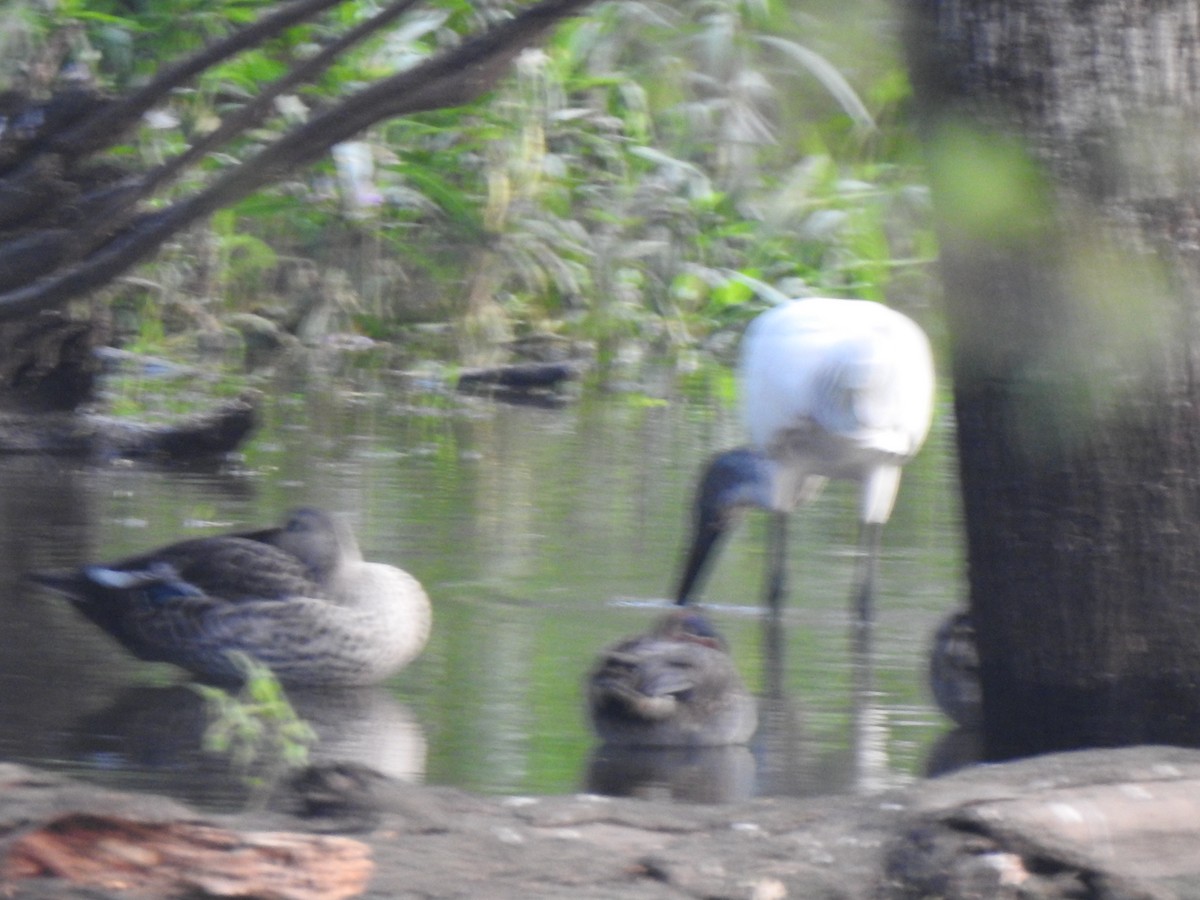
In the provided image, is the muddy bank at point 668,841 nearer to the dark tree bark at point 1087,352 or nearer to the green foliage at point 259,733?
the green foliage at point 259,733

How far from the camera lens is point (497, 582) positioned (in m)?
7.18

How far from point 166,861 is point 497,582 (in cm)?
401

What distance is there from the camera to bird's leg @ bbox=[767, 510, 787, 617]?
736cm

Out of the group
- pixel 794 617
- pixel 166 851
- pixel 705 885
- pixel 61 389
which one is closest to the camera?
pixel 166 851

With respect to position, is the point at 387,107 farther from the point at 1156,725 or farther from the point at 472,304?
the point at 472,304

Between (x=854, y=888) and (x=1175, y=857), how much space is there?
727 mm

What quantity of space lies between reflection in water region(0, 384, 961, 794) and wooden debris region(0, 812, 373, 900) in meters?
1.23

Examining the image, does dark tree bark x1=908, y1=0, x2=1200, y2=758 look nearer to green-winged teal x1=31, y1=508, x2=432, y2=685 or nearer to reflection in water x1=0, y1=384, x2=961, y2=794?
reflection in water x1=0, y1=384, x2=961, y2=794

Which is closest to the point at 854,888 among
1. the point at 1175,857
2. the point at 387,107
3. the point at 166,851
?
the point at 1175,857

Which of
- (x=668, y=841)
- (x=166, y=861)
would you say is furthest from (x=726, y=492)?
(x=166, y=861)

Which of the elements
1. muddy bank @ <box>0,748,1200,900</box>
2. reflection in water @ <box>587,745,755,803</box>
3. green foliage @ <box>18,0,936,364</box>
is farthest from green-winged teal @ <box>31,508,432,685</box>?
muddy bank @ <box>0,748,1200,900</box>

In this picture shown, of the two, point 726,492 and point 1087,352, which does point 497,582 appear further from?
point 1087,352

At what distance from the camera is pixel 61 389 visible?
1006 cm

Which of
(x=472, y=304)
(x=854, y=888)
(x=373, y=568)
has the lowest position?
(x=854, y=888)
